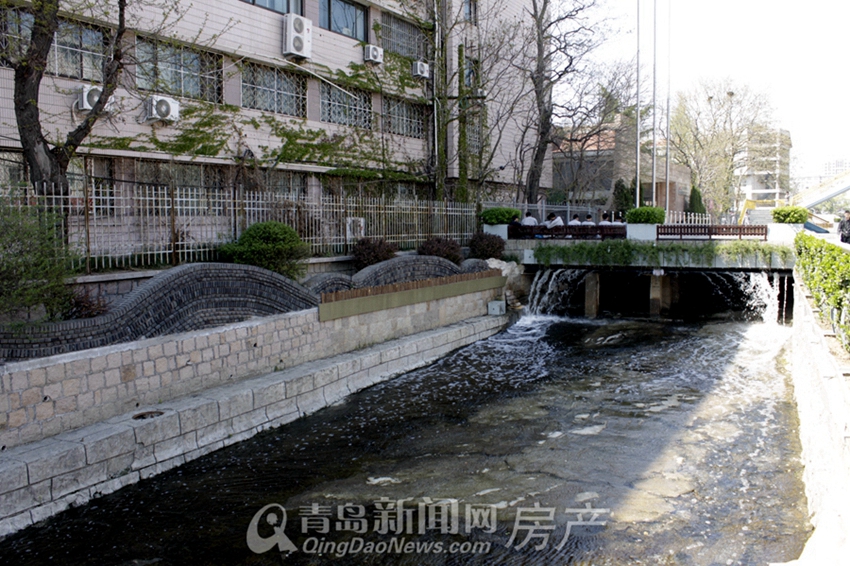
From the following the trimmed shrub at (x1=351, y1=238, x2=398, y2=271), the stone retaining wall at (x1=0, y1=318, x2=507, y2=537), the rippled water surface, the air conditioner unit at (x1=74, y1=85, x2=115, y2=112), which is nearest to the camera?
the rippled water surface

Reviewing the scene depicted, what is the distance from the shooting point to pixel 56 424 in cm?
780

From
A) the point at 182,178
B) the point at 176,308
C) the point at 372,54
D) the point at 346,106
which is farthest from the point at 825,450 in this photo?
the point at 372,54

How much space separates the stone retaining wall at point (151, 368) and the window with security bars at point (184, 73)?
324 inches

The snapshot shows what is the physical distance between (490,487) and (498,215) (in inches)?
596

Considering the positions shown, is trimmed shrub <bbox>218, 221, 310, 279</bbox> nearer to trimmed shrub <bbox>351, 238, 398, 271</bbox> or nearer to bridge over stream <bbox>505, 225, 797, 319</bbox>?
trimmed shrub <bbox>351, 238, 398, 271</bbox>

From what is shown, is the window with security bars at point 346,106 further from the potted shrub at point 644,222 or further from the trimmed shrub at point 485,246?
the potted shrub at point 644,222

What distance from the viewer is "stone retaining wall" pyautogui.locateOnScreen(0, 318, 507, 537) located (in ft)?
22.5

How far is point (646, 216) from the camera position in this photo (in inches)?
804

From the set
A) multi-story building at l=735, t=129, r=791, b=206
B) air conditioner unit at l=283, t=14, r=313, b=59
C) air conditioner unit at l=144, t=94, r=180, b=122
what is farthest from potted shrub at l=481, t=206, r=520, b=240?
multi-story building at l=735, t=129, r=791, b=206

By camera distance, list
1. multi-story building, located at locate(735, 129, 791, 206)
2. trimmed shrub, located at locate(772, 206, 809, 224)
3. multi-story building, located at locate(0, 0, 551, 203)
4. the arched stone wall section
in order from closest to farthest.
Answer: the arched stone wall section < multi-story building, located at locate(0, 0, 551, 203) < trimmed shrub, located at locate(772, 206, 809, 224) < multi-story building, located at locate(735, 129, 791, 206)

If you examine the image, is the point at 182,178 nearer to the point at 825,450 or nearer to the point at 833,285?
the point at 833,285

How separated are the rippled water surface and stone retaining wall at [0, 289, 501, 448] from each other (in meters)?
1.16

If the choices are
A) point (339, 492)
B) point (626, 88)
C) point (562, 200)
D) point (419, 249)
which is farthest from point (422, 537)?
point (562, 200)

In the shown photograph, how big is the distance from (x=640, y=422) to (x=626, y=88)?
22.5m
